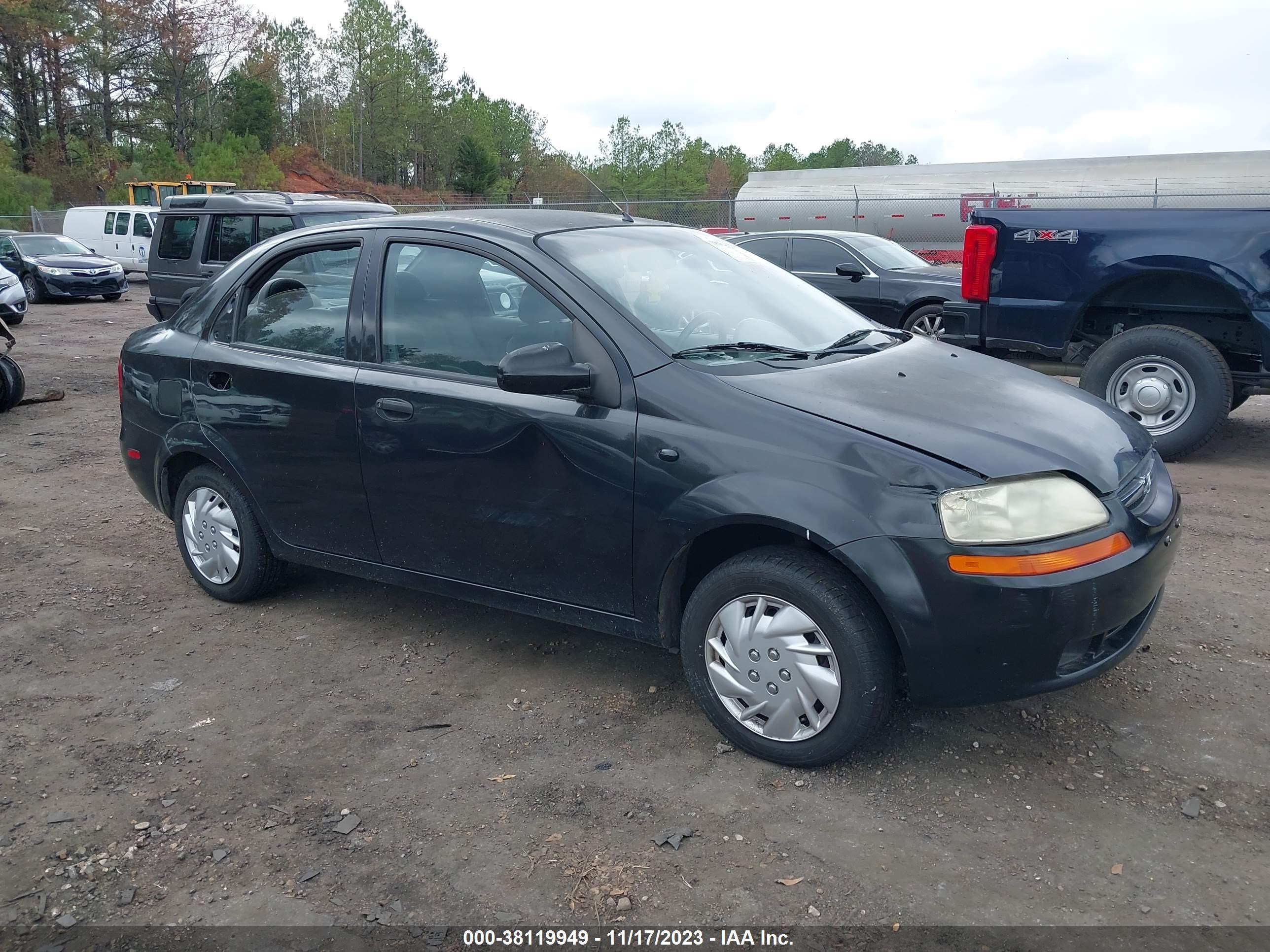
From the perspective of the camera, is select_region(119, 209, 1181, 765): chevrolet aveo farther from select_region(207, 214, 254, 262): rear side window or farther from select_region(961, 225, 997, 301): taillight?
select_region(207, 214, 254, 262): rear side window

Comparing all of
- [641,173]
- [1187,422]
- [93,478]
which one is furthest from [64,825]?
[641,173]

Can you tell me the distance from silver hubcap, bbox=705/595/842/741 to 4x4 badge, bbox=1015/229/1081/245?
5.12 metres

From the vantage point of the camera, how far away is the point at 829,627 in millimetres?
3080

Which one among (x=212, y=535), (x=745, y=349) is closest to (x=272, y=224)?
(x=212, y=535)

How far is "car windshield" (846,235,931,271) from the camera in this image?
1170 cm

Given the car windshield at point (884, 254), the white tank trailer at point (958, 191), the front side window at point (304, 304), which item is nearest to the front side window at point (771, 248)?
the car windshield at point (884, 254)

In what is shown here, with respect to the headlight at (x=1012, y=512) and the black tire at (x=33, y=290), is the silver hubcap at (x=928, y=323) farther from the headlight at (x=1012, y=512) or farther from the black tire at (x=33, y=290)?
the black tire at (x=33, y=290)

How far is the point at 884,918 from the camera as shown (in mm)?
2625

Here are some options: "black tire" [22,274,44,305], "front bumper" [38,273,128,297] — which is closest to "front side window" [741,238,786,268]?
"front bumper" [38,273,128,297]

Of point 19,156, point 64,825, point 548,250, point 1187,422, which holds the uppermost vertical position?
point 19,156

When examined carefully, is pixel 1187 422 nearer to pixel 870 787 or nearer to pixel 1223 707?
pixel 1223 707

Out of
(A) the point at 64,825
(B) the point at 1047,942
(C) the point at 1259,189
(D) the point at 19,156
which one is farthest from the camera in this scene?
(D) the point at 19,156

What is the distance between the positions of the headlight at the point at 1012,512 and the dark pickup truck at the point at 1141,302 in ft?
14.8

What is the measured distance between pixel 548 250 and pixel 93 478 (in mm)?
4924
